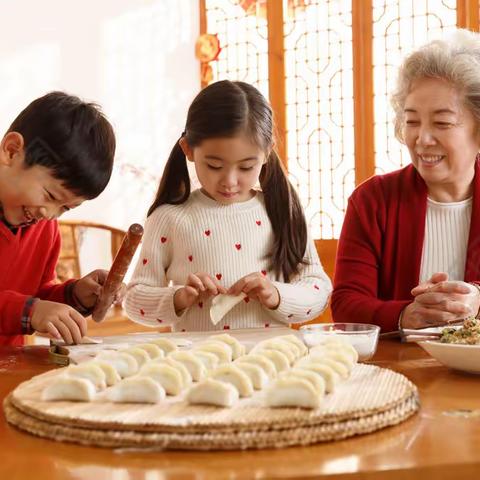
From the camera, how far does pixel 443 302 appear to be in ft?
5.04

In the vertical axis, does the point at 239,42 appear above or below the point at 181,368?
above

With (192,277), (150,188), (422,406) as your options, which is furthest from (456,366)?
(150,188)

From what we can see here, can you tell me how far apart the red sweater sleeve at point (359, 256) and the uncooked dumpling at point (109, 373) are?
0.94 metres

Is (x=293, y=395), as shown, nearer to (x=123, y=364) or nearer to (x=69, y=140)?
(x=123, y=364)

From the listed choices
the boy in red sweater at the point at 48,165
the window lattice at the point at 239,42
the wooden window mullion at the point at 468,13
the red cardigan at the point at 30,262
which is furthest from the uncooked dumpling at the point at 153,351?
the window lattice at the point at 239,42

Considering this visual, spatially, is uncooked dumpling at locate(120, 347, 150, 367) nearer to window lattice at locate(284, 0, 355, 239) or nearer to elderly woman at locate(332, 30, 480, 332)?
elderly woman at locate(332, 30, 480, 332)

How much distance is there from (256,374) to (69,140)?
87 cm

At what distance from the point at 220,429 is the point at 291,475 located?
105mm

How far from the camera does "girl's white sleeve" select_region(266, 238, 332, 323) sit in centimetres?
181

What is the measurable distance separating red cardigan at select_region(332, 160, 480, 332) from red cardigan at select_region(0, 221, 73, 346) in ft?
2.23

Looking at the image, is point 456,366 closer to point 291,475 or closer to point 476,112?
point 291,475

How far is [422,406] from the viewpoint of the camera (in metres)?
0.95

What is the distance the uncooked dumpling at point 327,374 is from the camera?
0.90m

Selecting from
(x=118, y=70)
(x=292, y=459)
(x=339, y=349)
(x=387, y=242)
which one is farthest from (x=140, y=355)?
(x=118, y=70)
